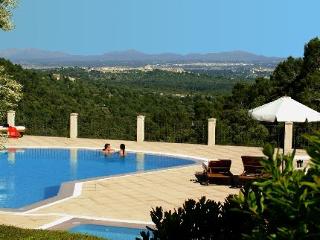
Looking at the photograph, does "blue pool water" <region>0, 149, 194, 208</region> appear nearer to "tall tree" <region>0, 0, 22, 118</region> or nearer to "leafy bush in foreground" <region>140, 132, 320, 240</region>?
"tall tree" <region>0, 0, 22, 118</region>

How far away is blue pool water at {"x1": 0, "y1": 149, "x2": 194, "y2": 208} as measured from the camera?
1753 centimetres

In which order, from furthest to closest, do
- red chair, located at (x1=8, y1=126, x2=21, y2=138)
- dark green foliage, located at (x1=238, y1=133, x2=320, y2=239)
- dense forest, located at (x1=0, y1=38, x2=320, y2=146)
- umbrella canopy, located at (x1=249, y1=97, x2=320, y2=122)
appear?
dense forest, located at (x1=0, y1=38, x2=320, y2=146)
red chair, located at (x1=8, y1=126, x2=21, y2=138)
umbrella canopy, located at (x1=249, y1=97, x2=320, y2=122)
dark green foliage, located at (x1=238, y1=133, x2=320, y2=239)

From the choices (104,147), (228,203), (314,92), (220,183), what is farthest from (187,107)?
(228,203)

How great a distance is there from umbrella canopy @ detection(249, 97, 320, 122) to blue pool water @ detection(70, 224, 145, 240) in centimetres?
577

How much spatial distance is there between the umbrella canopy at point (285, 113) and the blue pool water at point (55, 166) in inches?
226

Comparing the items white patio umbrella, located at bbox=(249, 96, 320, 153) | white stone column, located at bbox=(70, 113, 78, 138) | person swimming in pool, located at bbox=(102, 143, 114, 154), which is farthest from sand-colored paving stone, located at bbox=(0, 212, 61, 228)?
white stone column, located at bbox=(70, 113, 78, 138)

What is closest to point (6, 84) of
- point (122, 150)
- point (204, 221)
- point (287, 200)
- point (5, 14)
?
point (5, 14)

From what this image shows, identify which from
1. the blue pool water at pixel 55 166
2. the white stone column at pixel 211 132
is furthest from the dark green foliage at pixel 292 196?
the white stone column at pixel 211 132

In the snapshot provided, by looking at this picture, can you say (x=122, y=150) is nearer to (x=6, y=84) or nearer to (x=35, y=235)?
(x=6, y=84)

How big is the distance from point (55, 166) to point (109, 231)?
1023cm

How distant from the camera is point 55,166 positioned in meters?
21.4

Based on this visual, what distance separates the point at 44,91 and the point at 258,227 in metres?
42.3

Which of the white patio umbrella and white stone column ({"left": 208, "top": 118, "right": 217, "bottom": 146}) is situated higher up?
the white patio umbrella

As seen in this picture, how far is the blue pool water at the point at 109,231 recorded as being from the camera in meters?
11.3
